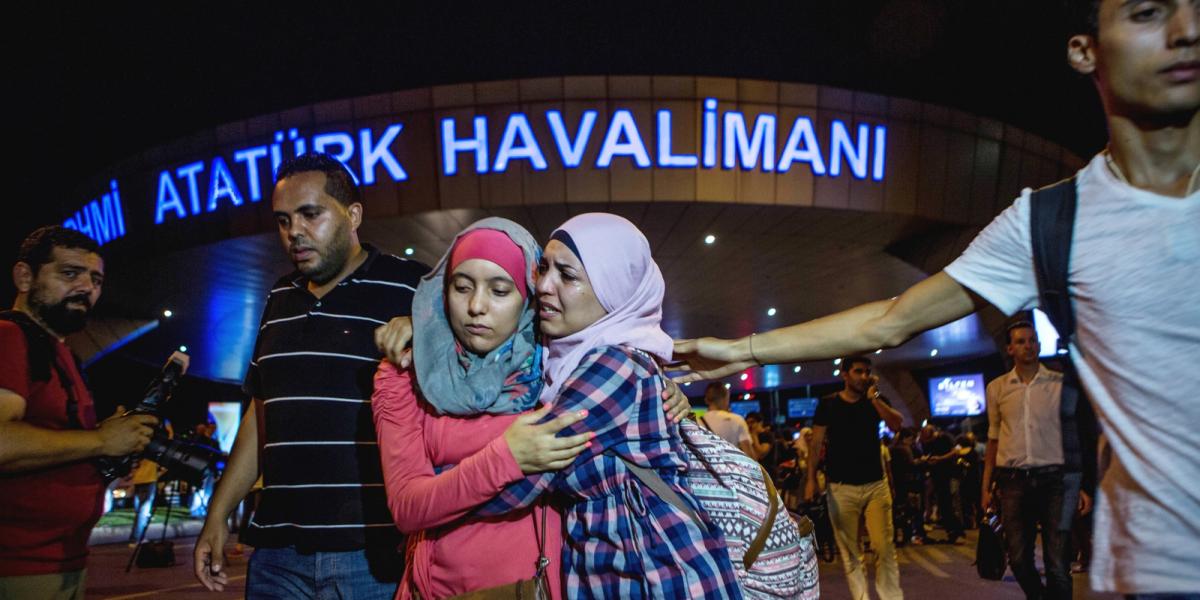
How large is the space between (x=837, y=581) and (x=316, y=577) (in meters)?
7.45

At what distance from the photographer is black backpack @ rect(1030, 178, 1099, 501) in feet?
5.85

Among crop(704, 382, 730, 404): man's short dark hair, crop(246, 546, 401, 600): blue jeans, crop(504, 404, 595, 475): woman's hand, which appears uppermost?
crop(504, 404, 595, 475): woman's hand

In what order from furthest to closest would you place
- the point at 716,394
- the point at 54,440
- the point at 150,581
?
the point at 716,394
the point at 150,581
the point at 54,440

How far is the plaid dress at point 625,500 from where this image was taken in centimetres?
196

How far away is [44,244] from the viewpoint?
3383 mm

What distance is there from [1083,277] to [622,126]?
14.9m

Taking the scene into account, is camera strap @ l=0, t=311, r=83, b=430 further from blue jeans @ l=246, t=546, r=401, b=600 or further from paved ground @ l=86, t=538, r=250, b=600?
paved ground @ l=86, t=538, r=250, b=600

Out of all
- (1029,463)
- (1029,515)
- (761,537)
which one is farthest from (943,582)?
(761,537)

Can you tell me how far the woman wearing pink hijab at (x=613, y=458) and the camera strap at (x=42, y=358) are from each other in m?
2.24

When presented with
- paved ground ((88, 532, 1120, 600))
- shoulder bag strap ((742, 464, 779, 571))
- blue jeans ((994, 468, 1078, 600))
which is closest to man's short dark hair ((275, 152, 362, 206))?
shoulder bag strap ((742, 464, 779, 571))

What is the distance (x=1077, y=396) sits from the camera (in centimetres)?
180

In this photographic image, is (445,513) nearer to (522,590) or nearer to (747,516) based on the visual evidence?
(522,590)

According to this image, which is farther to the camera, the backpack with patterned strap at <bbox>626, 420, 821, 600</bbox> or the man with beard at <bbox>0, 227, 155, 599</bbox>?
the man with beard at <bbox>0, 227, 155, 599</bbox>

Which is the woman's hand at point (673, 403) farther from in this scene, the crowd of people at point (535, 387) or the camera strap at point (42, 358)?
the camera strap at point (42, 358)
